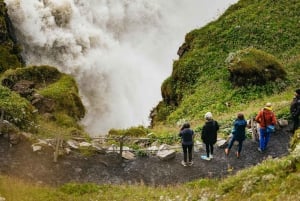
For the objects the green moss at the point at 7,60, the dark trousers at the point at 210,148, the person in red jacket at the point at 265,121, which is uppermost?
the green moss at the point at 7,60

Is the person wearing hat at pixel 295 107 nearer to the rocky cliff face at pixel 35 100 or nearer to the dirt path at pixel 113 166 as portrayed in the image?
the dirt path at pixel 113 166

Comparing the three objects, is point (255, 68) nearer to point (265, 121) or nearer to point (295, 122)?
point (295, 122)

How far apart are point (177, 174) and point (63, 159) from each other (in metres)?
4.45

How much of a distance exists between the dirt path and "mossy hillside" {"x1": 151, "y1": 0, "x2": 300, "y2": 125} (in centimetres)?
906

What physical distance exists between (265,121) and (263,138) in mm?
811

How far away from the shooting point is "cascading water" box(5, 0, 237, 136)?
49500mm

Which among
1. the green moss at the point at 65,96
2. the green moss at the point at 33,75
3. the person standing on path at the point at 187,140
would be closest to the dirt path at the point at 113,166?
the person standing on path at the point at 187,140

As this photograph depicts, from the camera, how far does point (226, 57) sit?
38.0m

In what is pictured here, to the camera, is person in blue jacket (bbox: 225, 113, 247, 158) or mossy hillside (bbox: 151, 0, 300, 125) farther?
mossy hillside (bbox: 151, 0, 300, 125)

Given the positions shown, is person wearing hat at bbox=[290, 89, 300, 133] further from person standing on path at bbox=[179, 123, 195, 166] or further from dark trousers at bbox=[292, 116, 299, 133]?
person standing on path at bbox=[179, 123, 195, 166]

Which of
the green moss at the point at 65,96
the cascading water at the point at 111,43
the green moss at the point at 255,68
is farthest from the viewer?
the cascading water at the point at 111,43

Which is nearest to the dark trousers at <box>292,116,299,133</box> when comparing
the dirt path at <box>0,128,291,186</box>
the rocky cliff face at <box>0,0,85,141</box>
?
the dirt path at <box>0,128,291,186</box>

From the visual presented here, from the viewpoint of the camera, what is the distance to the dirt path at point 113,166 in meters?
20.5

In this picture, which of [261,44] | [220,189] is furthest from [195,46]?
[220,189]
